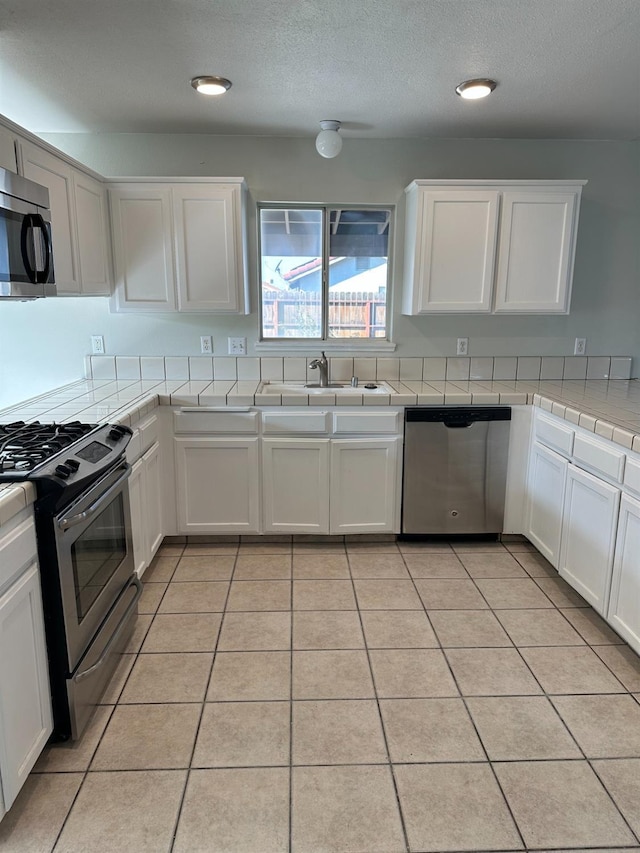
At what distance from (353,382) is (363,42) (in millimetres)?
1824

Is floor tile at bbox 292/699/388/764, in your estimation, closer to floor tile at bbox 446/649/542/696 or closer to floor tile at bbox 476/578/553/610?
floor tile at bbox 446/649/542/696

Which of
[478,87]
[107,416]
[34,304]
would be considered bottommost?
[107,416]

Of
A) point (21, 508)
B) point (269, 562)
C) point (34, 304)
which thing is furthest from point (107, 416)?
point (34, 304)

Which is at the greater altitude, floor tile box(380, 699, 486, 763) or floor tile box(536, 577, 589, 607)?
floor tile box(536, 577, 589, 607)

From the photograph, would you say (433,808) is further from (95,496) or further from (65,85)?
(65,85)

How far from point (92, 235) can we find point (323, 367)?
1.49m


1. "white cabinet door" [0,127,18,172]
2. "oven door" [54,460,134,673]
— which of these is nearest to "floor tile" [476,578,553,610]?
"oven door" [54,460,134,673]

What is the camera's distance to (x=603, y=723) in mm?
1867

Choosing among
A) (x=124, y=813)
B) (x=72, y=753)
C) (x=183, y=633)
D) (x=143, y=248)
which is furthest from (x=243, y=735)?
(x=143, y=248)

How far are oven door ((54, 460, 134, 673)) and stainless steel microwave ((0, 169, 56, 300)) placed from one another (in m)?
0.75

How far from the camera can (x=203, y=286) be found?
3.19 metres

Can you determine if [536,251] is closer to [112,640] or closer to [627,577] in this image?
[627,577]

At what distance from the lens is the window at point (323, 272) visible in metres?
3.51

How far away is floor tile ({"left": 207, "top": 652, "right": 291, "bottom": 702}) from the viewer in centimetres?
201
